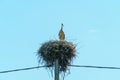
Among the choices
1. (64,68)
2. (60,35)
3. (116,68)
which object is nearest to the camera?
(116,68)

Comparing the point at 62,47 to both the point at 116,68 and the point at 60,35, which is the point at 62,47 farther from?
the point at 116,68

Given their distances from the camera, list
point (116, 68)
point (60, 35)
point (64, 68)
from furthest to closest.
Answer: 1. point (60, 35)
2. point (64, 68)
3. point (116, 68)

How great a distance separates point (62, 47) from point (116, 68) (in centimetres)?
946

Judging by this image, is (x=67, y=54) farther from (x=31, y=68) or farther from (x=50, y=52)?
(x=31, y=68)

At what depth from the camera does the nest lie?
25.9 meters

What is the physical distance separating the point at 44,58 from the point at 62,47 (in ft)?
3.05

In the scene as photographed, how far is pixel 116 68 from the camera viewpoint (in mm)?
16875

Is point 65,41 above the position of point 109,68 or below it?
above

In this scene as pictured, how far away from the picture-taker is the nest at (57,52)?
25.9 m

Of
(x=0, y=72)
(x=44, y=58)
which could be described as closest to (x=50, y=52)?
(x=44, y=58)

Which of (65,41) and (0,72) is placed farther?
(65,41)

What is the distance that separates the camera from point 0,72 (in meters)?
17.3

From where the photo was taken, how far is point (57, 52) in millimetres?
26172

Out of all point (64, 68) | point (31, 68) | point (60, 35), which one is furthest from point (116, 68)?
point (60, 35)
